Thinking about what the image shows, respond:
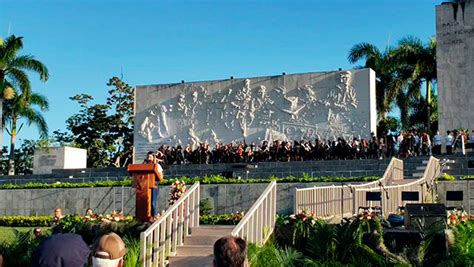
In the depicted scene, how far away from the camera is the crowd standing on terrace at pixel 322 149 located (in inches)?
1061

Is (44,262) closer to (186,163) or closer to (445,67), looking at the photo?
(186,163)

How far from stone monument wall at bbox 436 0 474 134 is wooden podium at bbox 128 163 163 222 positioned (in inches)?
913

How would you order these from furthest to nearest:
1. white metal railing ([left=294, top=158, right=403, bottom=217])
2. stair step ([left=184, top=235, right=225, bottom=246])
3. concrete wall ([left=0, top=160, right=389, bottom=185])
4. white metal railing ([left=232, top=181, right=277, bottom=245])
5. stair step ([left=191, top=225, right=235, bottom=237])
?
1. concrete wall ([left=0, top=160, right=389, bottom=185])
2. white metal railing ([left=294, top=158, right=403, bottom=217])
3. stair step ([left=191, top=225, right=235, bottom=237])
4. stair step ([left=184, top=235, right=225, bottom=246])
5. white metal railing ([left=232, top=181, right=277, bottom=245])

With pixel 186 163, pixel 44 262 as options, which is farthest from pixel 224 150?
pixel 44 262

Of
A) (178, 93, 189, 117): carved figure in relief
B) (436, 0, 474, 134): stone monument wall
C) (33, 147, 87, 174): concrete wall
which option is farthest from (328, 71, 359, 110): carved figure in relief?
(33, 147, 87, 174): concrete wall

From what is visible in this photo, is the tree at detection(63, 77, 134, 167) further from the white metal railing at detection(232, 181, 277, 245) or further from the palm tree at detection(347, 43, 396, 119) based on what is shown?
the white metal railing at detection(232, 181, 277, 245)

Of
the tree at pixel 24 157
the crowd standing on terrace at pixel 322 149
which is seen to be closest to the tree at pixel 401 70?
the crowd standing on terrace at pixel 322 149

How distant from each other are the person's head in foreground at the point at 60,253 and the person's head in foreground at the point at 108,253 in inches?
11.7

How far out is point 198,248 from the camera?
9625 millimetres

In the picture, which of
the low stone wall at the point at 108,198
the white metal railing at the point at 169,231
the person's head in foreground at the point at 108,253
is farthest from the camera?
the low stone wall at the point at 108,198

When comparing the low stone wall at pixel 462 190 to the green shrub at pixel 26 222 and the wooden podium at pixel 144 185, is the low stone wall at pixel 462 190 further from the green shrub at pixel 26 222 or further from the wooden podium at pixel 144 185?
the green shrub at pixel 26 222

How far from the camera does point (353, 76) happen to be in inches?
1206

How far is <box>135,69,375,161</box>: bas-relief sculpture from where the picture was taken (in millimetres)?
30578

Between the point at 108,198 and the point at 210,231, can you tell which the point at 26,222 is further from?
the point at 210,231
